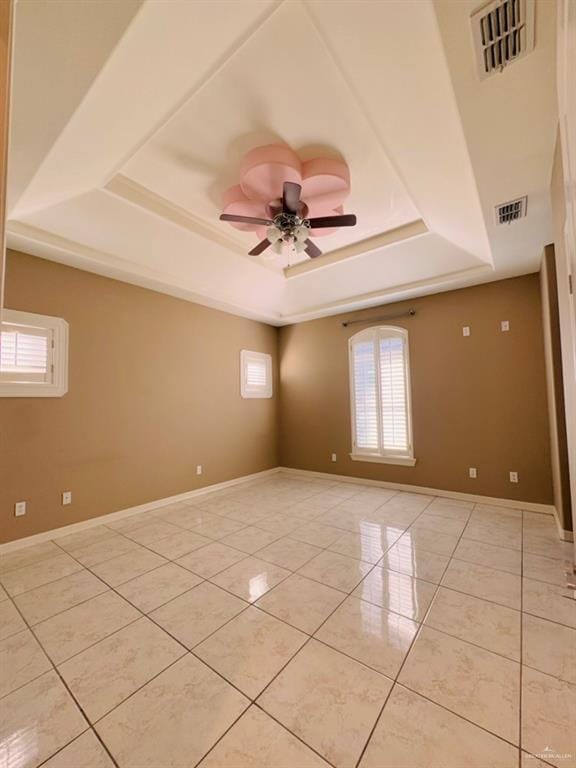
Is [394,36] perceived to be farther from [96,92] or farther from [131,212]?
[131,212]

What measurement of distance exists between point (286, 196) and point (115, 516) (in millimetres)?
3844

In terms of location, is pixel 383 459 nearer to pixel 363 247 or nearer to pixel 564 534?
pixel 564 534

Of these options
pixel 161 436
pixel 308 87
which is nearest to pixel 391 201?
pixel 308 87

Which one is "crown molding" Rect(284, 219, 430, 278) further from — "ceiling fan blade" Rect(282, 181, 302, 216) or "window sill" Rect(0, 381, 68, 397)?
"window sill" Rect(0, 381, 68, 397)

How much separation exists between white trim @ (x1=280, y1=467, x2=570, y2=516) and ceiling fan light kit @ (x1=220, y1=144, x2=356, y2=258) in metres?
3.68

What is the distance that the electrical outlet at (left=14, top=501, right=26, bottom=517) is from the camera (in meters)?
3.03

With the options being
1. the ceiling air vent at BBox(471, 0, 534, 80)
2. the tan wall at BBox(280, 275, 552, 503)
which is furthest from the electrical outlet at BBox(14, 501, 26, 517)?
the ceiling air vent at BBox(471, 0, 534, 80)

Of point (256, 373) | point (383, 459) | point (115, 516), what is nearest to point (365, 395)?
point (383, 459)

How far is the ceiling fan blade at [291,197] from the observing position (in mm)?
2314

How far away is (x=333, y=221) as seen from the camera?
266 centimetres

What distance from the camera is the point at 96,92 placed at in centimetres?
163

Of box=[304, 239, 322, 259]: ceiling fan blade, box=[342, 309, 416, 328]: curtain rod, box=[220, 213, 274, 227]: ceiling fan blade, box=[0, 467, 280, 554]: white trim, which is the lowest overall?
box=[0, 467, 280, 554]: white trim

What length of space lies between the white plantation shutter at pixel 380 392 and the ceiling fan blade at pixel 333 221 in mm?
2574

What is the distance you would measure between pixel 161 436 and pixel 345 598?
10.0ft
